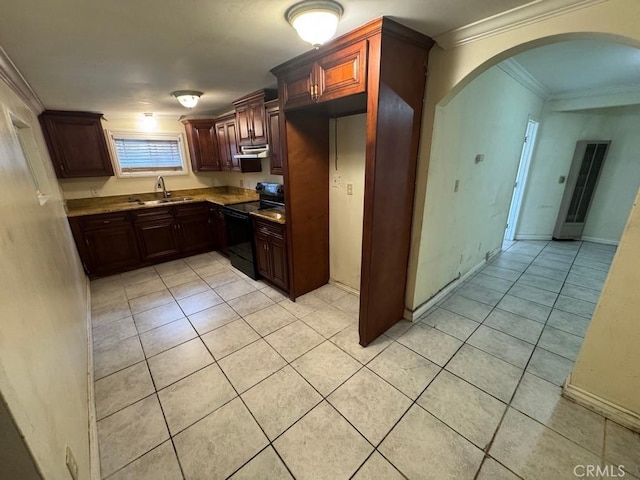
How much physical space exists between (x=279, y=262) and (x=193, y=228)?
220 cm

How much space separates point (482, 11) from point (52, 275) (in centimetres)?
305

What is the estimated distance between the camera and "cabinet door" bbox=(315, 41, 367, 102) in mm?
1658

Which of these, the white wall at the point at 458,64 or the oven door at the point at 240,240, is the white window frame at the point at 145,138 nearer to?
the oven door at the point at 240,240

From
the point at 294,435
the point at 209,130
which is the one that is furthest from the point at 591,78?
the point at 209,130

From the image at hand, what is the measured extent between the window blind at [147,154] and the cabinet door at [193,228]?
3.41 ft

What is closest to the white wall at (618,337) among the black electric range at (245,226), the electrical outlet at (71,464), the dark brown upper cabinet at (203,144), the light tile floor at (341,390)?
the light tile floor at (341,390)

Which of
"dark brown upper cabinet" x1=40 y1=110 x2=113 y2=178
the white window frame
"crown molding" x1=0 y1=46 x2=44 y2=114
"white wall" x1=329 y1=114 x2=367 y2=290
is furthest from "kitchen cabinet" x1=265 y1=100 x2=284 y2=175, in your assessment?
"dark brown upper cabinet" x1=40 y1=110 x2=113 y2=178

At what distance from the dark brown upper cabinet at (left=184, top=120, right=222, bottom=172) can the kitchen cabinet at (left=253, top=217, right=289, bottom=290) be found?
2093 millimetres

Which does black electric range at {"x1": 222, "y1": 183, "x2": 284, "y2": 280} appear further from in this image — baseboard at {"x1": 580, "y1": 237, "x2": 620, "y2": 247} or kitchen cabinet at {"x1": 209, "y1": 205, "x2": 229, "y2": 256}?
baseboard at {"x1": 580, "y1": 237, "x2": 620, "y2": 247}

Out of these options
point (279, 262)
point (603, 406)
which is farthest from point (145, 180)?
point (603, 406)

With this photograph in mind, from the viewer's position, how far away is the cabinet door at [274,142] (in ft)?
9.18

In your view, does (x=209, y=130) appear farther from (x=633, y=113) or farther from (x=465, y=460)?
(x=633, y=113)

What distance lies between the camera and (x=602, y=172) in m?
4.25

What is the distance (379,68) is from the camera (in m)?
1.59
